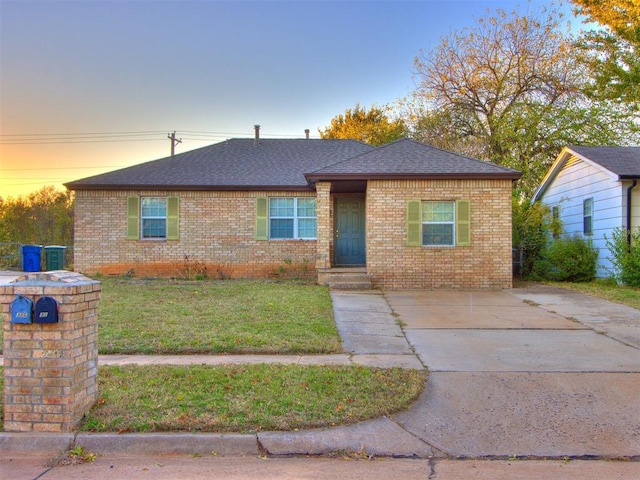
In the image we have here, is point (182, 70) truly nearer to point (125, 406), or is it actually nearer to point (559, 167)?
point (125, 406)

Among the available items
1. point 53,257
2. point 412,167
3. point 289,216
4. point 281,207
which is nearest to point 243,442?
point 412,167

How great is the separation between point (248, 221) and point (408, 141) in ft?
20.0

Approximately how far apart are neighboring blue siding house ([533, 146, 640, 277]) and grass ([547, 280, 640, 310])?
0.73 m

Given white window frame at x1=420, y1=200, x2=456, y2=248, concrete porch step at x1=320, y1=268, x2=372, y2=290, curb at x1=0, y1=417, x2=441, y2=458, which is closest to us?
curb at x1=0, y1=417, x2=441, y2=458

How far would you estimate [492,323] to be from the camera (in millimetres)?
8805

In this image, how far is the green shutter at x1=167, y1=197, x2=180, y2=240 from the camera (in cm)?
1666

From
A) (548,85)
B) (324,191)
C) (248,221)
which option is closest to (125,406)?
(324,191)

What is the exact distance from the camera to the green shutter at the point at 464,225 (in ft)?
45.5

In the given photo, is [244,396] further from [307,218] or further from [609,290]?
[307,218]

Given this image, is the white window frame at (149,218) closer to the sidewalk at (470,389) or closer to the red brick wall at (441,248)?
the red brick wall at (441,248)

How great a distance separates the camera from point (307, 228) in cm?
1683

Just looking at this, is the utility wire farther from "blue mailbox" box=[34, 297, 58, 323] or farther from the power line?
"blue mailbox" box=[34, 297, 58, 323]

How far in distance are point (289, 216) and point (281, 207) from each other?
0.43m

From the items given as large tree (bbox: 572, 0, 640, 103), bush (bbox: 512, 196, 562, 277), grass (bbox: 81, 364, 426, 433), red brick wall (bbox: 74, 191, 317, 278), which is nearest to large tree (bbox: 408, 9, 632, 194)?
large tree (bbox: 572, 0, 640, 103)
